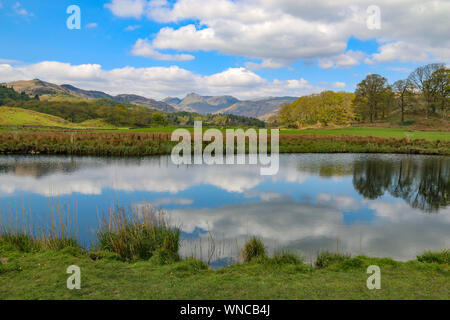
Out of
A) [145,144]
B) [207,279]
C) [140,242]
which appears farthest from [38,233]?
[145,144]

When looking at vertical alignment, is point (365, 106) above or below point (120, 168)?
above

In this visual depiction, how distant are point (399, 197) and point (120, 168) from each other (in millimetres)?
18462

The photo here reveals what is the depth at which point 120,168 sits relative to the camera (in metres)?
21.6

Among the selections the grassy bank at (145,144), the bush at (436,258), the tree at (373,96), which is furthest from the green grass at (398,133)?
the bush at (436,258)

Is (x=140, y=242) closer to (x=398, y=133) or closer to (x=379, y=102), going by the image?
(x=398, y=133)

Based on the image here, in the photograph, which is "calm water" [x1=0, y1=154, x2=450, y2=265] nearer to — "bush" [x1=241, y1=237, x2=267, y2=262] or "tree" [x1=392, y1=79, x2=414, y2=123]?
"bush" [x1=241, y1=237, x2=267, y2=262]

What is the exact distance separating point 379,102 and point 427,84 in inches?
469

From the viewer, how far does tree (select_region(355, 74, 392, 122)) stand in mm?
77331

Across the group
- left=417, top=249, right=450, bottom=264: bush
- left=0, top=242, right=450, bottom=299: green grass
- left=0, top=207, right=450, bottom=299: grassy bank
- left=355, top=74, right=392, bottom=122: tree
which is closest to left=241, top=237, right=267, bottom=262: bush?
left=0, top=207, right=450, bottom=299: grassy bank

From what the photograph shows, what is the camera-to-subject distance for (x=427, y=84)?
6819 centimetres

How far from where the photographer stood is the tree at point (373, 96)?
77.3 m

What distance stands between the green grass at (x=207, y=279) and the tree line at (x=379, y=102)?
2898 inches
